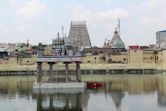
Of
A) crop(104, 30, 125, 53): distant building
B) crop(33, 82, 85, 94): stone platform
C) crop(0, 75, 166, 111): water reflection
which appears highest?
crop(104, 30, 125, 53): distant building

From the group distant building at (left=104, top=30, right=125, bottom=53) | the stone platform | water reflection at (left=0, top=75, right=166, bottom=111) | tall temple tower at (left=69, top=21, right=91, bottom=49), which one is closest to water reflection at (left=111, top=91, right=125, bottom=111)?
water reflection at (left=0, top=75, right=166, bottom=111)

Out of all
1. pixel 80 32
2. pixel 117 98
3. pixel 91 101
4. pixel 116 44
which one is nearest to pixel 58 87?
pixel 117 98

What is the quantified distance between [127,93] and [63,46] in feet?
31.8

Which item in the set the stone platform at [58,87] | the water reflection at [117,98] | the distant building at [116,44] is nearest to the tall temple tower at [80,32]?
the distant building at [116,44]

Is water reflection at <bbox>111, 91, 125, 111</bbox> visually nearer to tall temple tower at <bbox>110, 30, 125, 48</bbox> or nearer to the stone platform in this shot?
the stone platform

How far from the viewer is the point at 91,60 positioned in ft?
365

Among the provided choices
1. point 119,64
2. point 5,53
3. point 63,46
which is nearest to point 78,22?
point 5,53

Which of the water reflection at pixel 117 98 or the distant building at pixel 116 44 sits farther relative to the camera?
the distant building at pixel 116 44

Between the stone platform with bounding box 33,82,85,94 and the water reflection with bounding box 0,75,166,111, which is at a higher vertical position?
the stone platform with bounding box 33,82,85,94

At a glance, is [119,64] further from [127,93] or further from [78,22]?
[127,93]

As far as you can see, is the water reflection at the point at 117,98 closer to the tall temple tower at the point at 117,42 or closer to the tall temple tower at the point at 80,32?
the tall temple tower at the point at 117,42

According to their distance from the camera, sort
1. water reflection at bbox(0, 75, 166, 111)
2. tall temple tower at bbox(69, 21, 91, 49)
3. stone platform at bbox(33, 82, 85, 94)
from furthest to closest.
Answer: tall temple tower at bbox(69, 21, 91, 49)
stone platform at bbox(33, 82, 85, 94)
water reflection at bbox(0, 75, 166, 111)

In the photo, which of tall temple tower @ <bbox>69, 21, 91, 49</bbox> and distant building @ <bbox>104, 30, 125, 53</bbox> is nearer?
distant building @ <bbox>104, 30, 125, 53</bbox>

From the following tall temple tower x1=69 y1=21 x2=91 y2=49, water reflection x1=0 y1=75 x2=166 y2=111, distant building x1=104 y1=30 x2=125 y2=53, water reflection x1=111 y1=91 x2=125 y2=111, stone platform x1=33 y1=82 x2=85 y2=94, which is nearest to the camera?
water reflection x1=0 y1=75 x2=166 y2=111
